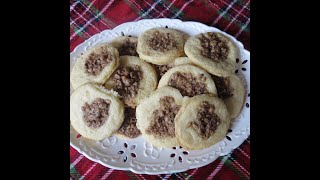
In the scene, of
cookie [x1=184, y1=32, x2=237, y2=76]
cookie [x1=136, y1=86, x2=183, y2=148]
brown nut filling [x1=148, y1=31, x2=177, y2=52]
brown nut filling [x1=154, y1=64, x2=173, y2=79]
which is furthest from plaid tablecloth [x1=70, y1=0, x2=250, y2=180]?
cookie [x1=136, y1=86, x2=183, y2=148]

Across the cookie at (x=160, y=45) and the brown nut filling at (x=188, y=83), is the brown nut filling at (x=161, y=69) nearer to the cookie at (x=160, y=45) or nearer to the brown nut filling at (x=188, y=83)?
the cookie at (x=160, y=45)

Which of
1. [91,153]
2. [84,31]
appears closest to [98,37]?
[84,31]

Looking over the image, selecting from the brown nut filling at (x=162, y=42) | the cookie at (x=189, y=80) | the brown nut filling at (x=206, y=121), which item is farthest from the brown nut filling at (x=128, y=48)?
the brown nut filling at (x=206, y=121)

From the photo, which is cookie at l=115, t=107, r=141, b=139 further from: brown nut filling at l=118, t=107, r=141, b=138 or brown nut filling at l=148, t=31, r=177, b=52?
brown nut filling at l=148, t=31, r=177, b=52

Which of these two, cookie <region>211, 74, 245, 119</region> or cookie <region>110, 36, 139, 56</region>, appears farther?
cookie <region>110, 36, 139, 56</region>
